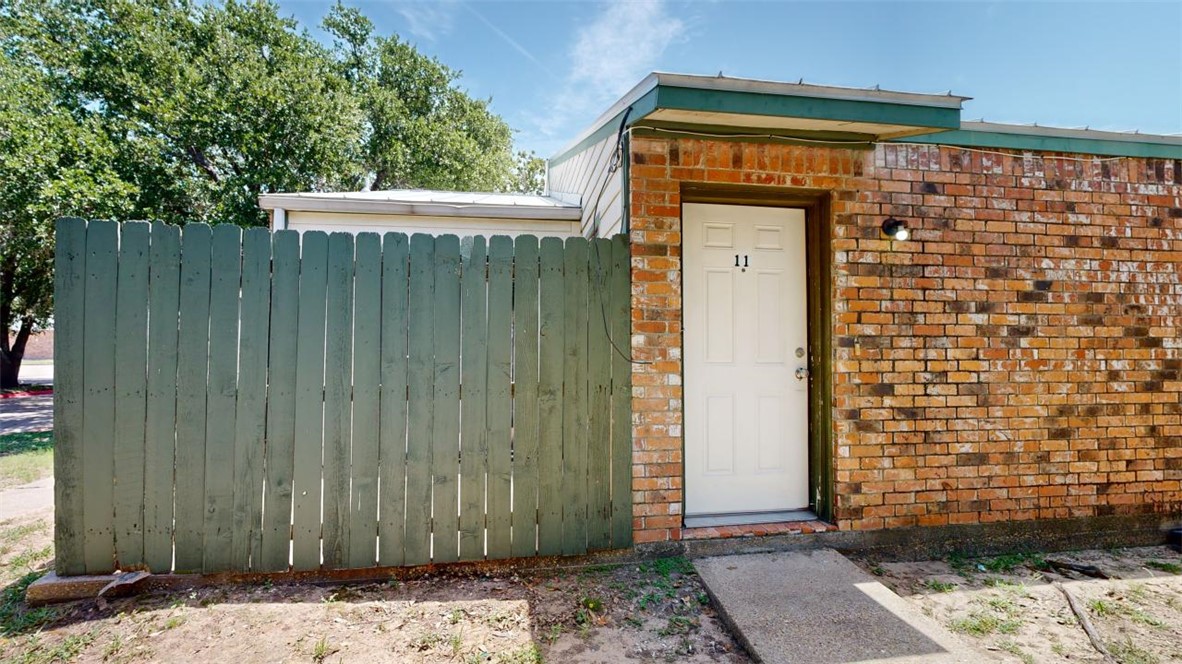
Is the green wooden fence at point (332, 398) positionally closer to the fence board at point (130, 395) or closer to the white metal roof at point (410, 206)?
the fence board at point (130, 395)

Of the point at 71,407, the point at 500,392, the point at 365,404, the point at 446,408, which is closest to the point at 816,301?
the point at 500,392

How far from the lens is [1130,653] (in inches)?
94.6

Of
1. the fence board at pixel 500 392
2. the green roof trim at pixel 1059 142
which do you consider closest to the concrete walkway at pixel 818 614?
the fence board at pixel 500 392

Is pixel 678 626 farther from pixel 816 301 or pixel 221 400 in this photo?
pixel 221 400

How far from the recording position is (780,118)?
304 centimetres

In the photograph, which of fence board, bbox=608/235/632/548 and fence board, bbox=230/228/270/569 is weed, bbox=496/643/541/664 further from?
fence board, bbox=230/228/270/569

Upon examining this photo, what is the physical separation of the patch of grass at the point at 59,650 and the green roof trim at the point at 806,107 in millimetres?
3732

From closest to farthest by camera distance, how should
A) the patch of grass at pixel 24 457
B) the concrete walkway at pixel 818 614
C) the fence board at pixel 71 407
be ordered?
1. the concrete walkway at pixel 818 614
2. the fence board at pixel 71 407
3. the patch of grass at pixel 24 457

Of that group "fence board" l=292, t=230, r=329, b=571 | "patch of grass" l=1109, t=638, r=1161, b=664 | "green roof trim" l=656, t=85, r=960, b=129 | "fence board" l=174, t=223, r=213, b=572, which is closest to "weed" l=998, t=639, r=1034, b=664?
Answer: "patch of grass" l=1109, t=638, r=1161, b=664

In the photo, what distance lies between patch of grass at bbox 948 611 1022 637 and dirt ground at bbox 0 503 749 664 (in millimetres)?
1188

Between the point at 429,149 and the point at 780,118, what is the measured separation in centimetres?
1456

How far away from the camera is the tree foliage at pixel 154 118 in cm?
949

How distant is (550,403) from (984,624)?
2487 mm

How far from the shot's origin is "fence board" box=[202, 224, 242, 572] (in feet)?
9.30
